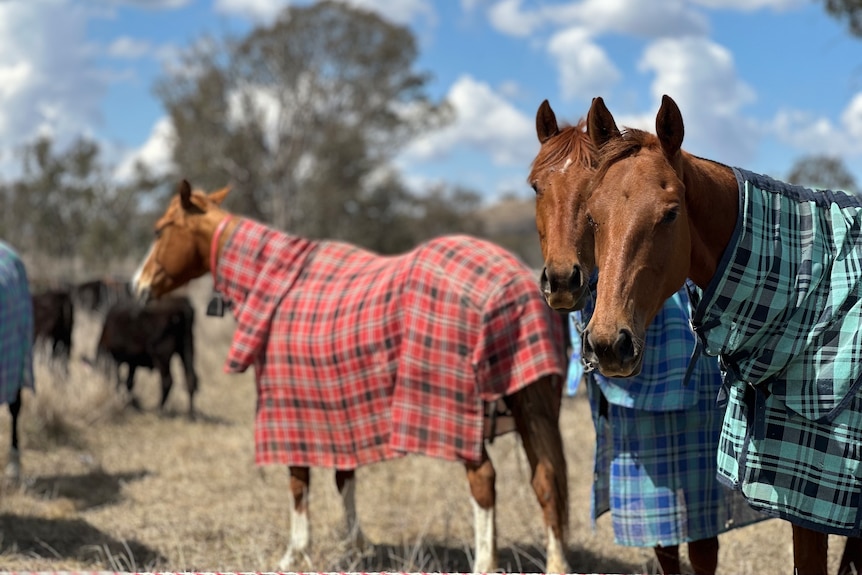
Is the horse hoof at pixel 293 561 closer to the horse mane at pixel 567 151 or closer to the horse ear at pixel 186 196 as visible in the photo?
the horse ear at pixel 186 196

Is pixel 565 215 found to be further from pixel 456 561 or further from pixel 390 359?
pixel 456 561

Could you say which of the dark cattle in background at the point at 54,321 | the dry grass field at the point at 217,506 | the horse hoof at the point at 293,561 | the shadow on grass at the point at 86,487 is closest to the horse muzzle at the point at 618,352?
the dry grass field at the point at 217,506

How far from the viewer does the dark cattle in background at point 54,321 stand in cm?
1026

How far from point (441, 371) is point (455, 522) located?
5.64 ft

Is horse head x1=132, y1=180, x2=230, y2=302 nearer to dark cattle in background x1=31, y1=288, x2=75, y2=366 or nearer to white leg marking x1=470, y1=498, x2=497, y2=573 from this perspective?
white leg marking x1=470, y1=498, x2=497, y2=573

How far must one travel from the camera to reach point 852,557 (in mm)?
2896

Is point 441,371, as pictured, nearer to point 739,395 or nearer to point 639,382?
point 639,382

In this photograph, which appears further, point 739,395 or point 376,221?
point 376,221

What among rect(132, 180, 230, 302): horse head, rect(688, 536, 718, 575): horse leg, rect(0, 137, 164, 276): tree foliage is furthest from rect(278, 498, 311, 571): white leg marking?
rect(0, 137, 164, 276): tree foliage

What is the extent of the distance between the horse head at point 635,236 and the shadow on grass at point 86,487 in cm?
511

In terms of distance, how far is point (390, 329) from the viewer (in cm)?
411

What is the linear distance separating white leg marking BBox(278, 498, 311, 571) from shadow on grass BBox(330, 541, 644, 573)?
19cm

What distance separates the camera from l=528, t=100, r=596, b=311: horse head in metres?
2.37

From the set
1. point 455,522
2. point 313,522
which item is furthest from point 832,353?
point 313,522
